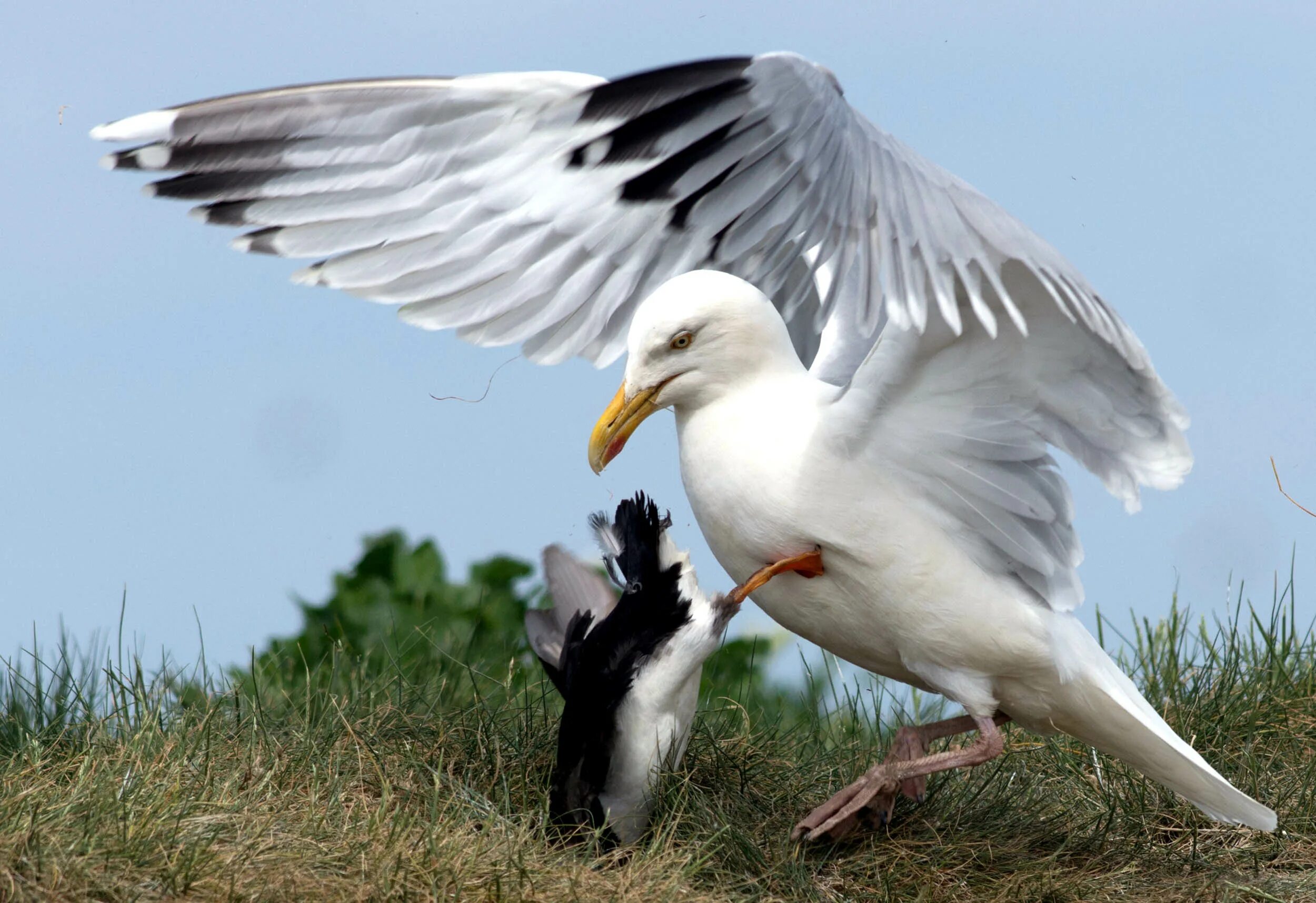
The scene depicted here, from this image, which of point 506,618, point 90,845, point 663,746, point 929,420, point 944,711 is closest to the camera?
point 90,845

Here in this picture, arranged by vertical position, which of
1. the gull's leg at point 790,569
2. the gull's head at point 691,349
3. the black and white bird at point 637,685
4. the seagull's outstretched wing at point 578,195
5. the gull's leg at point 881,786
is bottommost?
the gull's leg at point 881,786

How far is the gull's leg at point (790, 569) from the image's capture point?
13.0 feet

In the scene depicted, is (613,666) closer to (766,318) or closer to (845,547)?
(845,547)

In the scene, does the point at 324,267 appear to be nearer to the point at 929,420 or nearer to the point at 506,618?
the point at 929,420

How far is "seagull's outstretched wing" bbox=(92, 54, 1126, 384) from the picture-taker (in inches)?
141

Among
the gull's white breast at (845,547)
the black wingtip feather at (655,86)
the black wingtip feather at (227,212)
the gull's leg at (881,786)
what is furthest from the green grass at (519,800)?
the black wingtip feather at (655,86)

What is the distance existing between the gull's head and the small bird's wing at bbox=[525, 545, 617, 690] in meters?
0.71

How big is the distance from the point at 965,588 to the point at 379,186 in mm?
1819

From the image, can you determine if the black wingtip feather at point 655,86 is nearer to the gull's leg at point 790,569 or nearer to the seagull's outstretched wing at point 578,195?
the seagull's outstretched wing at point 578,195

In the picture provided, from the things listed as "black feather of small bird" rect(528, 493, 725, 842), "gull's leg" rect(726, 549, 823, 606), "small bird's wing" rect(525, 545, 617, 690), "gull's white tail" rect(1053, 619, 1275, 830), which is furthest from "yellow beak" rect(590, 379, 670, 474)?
"gull's white tail" rect(1053, 619, 1275, 830)

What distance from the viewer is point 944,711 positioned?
5.83 m

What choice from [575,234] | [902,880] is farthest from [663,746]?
[575,234]

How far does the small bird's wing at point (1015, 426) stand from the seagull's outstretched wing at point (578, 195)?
139 mm

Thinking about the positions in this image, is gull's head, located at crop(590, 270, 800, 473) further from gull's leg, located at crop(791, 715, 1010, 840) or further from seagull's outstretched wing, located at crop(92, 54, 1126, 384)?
gull's leg, located at crop(791, 715, 1010, 840)
